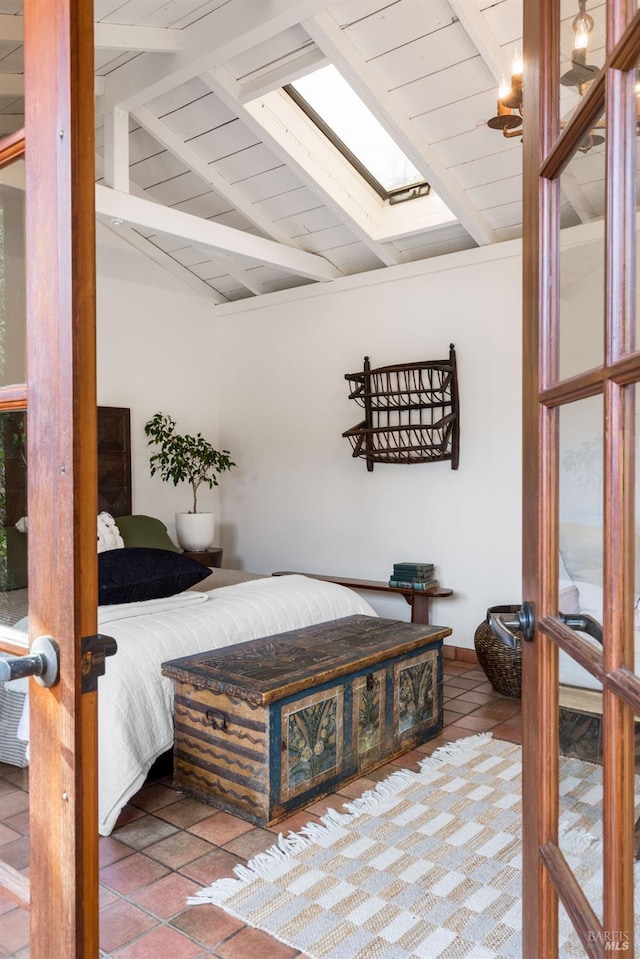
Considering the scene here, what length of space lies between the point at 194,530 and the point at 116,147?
2.60 metres

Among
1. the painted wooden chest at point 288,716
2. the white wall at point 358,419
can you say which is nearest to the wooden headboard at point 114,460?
the white wall at point 358,419

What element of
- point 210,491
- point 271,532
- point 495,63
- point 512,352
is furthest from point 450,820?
point 210,491

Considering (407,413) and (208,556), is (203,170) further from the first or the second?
(208,556)

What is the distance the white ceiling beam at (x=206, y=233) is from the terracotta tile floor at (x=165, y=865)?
289cm

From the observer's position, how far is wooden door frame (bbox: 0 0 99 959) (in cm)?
89

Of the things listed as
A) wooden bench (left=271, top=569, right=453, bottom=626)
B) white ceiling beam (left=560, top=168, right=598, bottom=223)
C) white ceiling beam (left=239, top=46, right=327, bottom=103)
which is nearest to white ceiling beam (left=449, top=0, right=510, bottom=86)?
white ceiling beam (left=239, top=46, right=327, bottom=103)

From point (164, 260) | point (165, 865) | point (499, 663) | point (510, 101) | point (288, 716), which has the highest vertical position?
point (164, 260)

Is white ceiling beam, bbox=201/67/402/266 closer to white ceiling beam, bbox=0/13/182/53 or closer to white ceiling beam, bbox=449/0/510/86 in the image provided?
white ceiling beam, bbox=0/13/182/53

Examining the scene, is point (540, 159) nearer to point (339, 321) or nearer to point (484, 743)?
point (484, 743)

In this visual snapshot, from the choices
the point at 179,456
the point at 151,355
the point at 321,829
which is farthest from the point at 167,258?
the point at 321,829

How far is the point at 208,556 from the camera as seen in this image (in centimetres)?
528

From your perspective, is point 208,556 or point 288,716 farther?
point 208,556

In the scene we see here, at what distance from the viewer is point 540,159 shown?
96 cm
